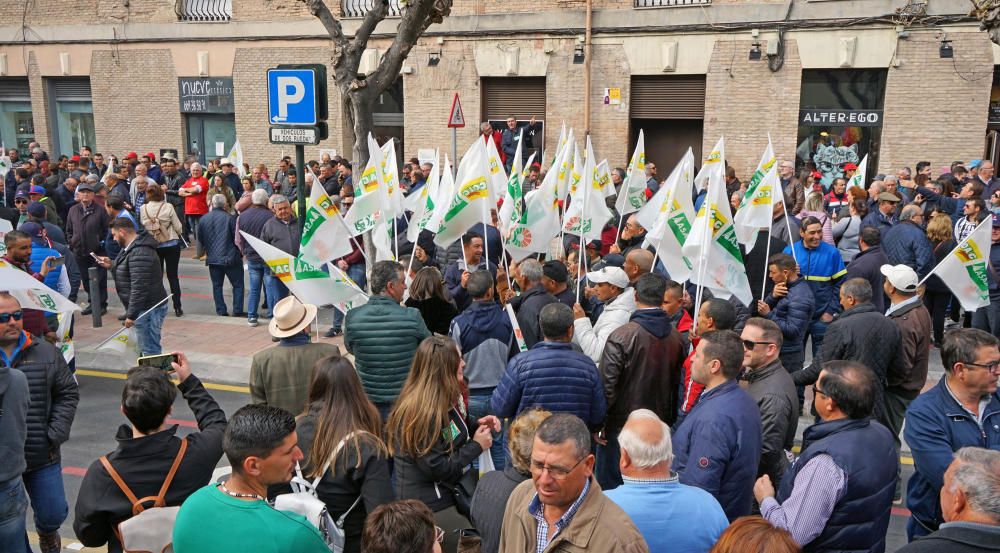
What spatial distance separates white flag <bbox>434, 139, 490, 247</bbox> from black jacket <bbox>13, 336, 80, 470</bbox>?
4.25 m

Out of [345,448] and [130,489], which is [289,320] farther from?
[130,489]

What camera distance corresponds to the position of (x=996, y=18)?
30.2 feet

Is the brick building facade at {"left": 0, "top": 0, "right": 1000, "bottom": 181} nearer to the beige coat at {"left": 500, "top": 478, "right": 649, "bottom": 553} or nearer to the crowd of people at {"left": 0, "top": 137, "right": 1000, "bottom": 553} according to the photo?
the crowd of people at {"left": 0, "top": 137, "right": 1000, "bottom": 553}

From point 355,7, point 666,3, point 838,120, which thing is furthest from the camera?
point 355,7

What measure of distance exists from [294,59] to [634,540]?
21570 millimetres

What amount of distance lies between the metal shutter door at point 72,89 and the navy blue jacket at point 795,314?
80.4 ft

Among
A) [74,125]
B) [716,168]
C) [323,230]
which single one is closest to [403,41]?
[323,230]

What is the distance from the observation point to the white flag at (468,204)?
8.51 metres

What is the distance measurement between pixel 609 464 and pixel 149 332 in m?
5.43

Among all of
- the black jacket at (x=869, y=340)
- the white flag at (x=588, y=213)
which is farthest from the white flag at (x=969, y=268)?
the white flag at (x=588, y=213)

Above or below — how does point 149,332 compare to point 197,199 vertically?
below

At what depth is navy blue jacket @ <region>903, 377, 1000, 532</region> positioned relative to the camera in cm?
400

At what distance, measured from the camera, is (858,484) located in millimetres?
3557

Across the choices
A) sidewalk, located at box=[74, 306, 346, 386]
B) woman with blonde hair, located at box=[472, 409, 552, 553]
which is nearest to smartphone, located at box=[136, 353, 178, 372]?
woman with blonde hair, located at box=[472, 409, 552, 553]
